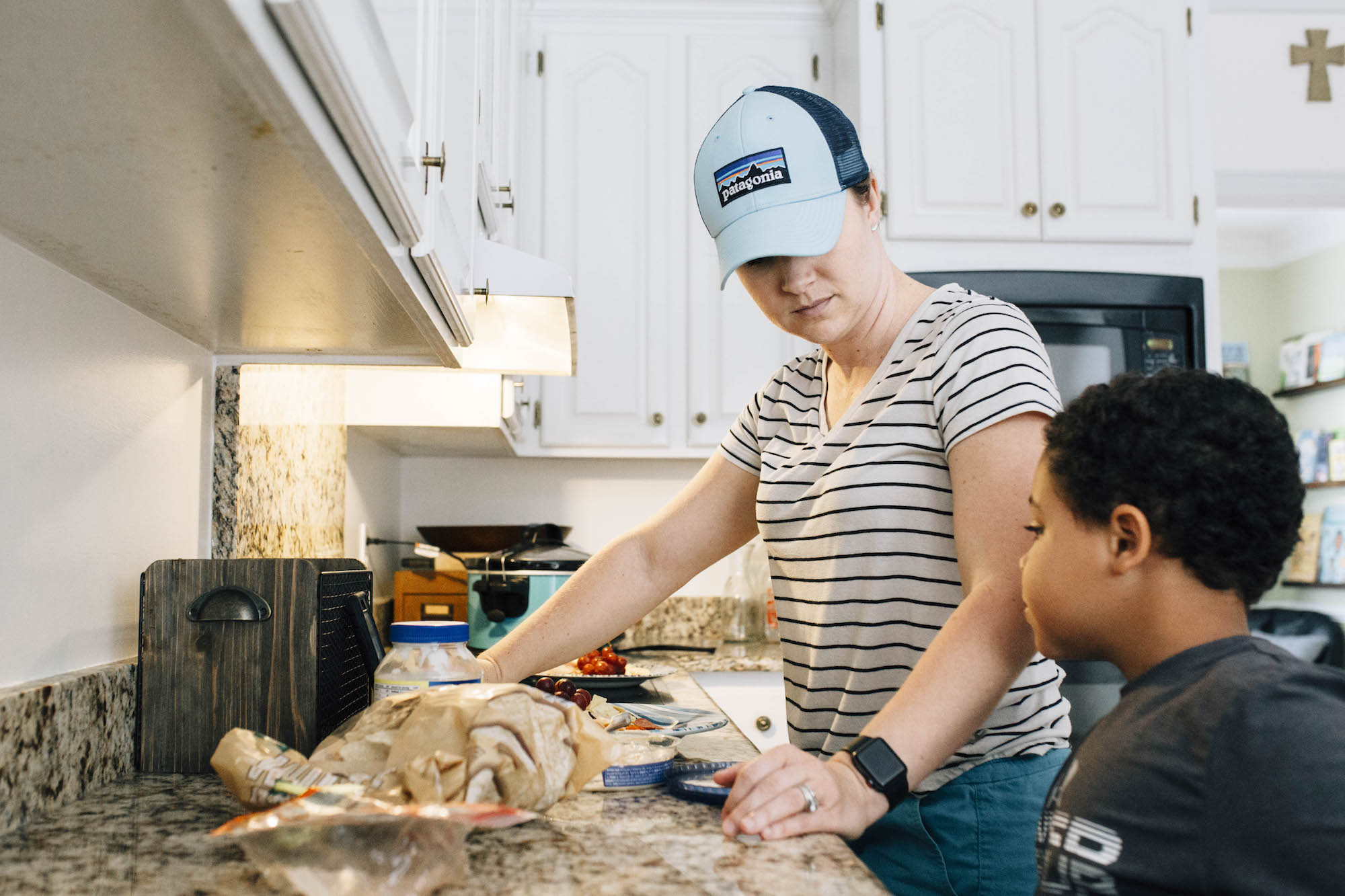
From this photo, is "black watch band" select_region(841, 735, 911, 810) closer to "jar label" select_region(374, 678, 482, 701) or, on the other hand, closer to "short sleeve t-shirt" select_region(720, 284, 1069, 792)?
"short sleeve t-shirt" select_region(720, 284, 1069, 792)

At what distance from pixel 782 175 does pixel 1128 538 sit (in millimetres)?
512

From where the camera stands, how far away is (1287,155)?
267cm

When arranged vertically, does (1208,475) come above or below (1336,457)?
below

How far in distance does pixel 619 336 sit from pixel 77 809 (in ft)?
6.64

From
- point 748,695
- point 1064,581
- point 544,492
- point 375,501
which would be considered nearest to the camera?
point 1064,581

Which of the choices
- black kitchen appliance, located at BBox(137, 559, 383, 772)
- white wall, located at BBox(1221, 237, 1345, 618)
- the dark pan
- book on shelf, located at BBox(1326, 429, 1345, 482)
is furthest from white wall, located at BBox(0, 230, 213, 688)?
white wall, located at BBox(1221, 237, 1345, 618)

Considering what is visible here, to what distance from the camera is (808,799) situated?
0.78m

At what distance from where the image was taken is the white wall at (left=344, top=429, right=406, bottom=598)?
2.28 meters

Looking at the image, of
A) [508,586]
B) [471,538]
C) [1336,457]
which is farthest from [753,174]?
[1336,457]

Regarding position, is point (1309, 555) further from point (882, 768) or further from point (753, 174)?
point (882, 768)

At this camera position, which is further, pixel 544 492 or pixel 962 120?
pixel 544 492

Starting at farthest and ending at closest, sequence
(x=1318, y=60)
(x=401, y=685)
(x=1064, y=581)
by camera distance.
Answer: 1. (x=1318, y=60)
2. (x=401, y=685)
3. (x=1064, y=581)

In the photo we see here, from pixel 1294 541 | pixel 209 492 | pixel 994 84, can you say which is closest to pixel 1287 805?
pixel 1294 541

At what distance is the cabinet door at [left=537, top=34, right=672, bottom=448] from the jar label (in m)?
1.84
